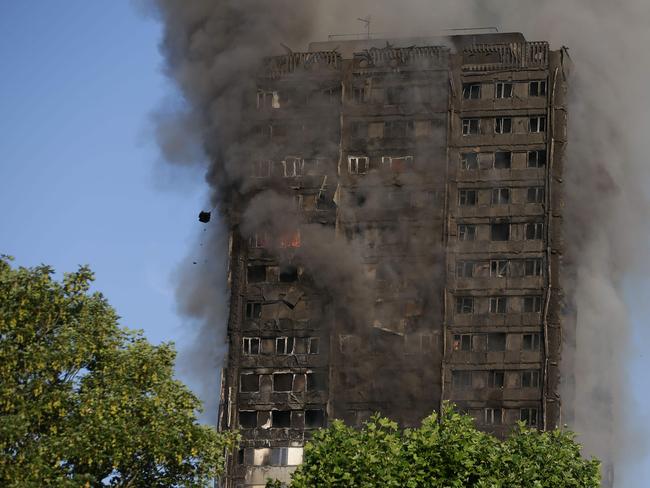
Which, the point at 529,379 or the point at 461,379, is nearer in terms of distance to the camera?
the point at 529,379

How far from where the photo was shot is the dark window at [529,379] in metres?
198

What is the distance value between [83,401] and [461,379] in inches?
3213

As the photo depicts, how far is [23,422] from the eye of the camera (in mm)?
120188

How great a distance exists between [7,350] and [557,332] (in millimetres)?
87948

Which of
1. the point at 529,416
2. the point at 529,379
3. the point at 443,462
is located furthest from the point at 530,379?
the point at 443,462

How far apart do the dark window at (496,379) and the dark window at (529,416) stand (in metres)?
Result: 3.28

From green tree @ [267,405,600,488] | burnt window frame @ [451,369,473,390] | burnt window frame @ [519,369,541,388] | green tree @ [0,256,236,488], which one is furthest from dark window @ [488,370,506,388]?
green tree @ [0,256,236,488]

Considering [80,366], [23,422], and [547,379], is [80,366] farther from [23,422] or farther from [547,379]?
[547,379]

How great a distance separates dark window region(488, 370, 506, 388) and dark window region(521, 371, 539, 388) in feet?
6.10

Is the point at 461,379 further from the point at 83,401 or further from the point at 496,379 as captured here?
the point at 83,401

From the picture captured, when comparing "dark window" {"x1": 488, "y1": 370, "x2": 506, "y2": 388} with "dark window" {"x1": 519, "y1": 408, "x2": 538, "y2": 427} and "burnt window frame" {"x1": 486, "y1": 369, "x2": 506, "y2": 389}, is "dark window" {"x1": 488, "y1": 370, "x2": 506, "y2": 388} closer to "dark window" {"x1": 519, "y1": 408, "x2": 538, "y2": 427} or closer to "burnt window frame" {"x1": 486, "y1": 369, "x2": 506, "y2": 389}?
"burnt window frame" {"x1": 486, "y1": 369, "x2": 506, "y2": 389}

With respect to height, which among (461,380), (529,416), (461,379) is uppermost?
(461,379)

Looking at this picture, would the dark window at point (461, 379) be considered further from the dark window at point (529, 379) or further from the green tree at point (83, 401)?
the green tree at point (83, 401)

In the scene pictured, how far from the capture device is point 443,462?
5389 inches
